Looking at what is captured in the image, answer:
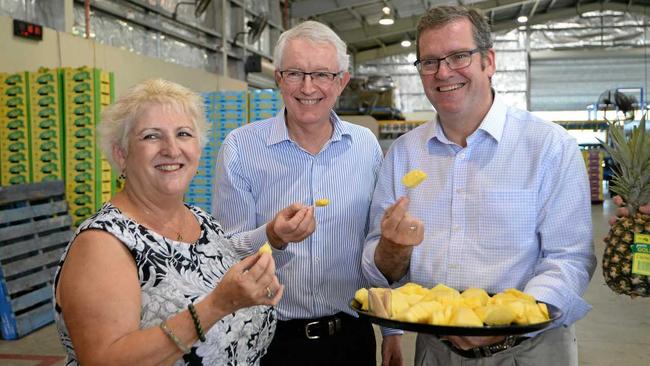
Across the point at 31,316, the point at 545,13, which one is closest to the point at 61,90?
the point at 31,316

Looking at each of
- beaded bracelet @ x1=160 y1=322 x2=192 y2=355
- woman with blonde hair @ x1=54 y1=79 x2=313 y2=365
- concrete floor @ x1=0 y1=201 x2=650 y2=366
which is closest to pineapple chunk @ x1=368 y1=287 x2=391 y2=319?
woman with blonde hair @ x1=54 y1=79 x2=313 y2=365

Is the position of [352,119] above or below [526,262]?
above

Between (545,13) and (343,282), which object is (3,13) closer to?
(343,282)

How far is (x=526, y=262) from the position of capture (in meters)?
2.12

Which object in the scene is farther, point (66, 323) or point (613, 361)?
point (613, 361)

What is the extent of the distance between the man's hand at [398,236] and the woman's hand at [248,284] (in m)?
0.52

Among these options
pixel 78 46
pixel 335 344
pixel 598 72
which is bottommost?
pixel 335 344

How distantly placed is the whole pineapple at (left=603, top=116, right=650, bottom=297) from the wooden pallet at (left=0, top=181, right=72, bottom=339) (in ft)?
16.5

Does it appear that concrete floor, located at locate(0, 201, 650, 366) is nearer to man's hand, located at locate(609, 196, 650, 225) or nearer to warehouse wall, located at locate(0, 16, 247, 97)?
warehouse wall, located at locate(0, 16, 247, 97)

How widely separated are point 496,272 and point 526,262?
101mm

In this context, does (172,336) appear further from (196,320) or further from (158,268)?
(158,268)

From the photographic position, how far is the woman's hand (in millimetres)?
1556

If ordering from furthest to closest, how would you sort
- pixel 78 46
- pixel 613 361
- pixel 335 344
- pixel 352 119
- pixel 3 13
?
pixel 352 119, pixel 78 46, pixel 3 13, pixel 613 361, pixel 335 344

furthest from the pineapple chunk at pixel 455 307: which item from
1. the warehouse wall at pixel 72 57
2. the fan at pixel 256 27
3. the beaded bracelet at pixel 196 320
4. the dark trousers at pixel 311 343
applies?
the fan at pixel 256 27
